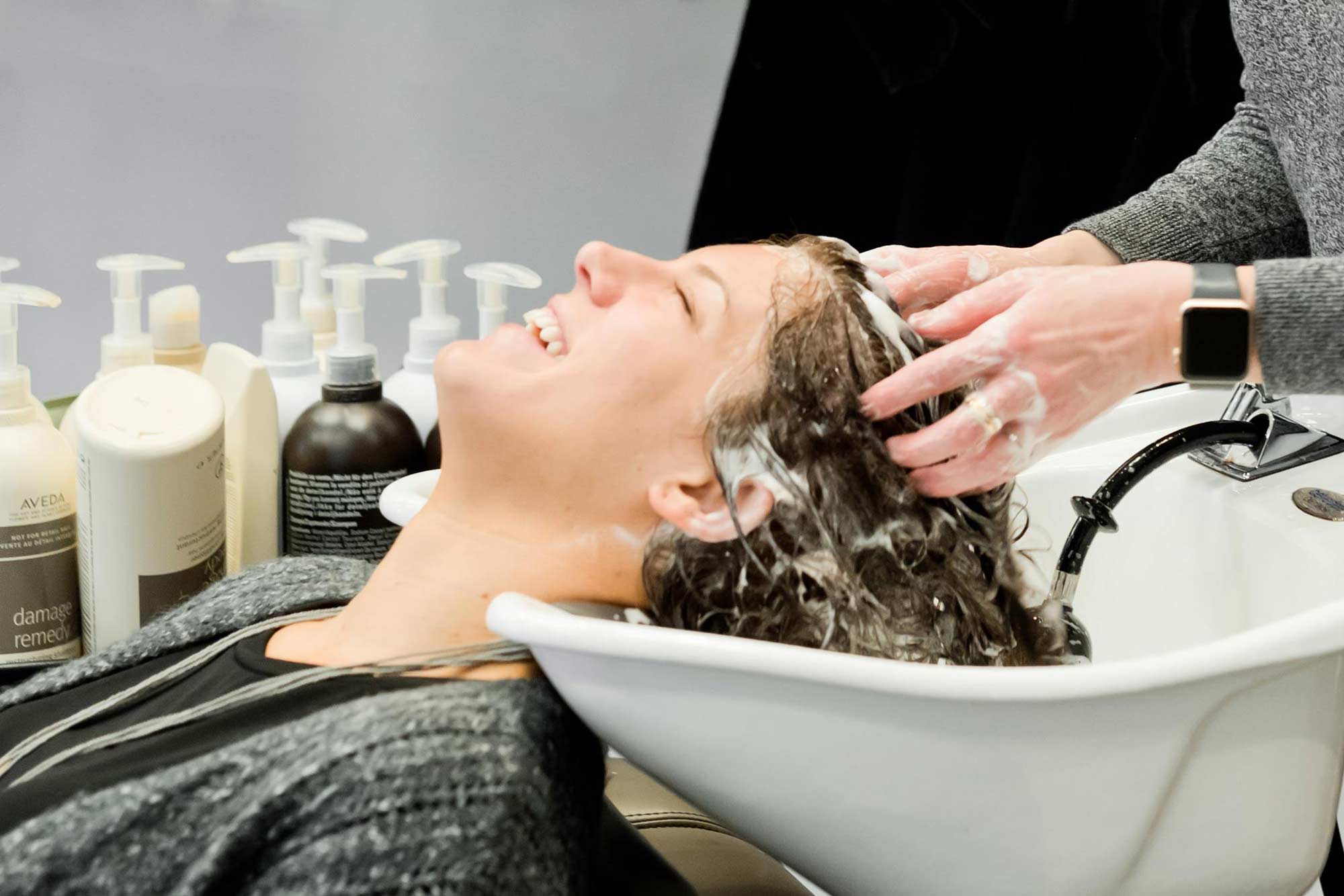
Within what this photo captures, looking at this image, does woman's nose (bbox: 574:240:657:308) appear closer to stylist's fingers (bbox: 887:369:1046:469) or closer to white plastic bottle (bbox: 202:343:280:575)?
stylist's fingers (bbox: 887:369:1046:469)

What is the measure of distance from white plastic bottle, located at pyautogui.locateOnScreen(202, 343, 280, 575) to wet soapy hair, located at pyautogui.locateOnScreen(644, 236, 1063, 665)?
0.55m

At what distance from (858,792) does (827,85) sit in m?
1.13

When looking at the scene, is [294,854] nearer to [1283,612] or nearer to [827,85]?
[1283,612]

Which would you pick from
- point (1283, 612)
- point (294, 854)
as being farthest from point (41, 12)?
point (1283, 612)

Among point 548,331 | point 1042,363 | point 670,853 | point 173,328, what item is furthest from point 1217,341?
point 173,328

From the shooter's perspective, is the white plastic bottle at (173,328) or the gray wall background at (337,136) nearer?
the white plastic bottle at (173,328)

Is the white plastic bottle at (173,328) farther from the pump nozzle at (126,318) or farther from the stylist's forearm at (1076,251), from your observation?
the stylist's forearm at (1076,251)

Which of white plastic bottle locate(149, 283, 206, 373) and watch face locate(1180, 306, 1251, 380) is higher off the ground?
watch face locate(1180, 306, 1251, 380)

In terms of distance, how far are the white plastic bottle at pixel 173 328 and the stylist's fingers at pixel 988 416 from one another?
2.93ft

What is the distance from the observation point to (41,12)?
1.55 meters

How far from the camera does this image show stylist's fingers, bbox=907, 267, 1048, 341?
3.01ft

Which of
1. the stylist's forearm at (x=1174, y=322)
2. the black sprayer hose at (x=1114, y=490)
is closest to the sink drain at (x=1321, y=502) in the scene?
the black sprayer hose at (x=1114, y=490)

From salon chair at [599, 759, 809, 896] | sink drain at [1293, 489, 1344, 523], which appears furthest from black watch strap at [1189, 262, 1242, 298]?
salon chair at [599, 759, 809, 896]

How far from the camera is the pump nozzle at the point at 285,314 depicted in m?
1.38
